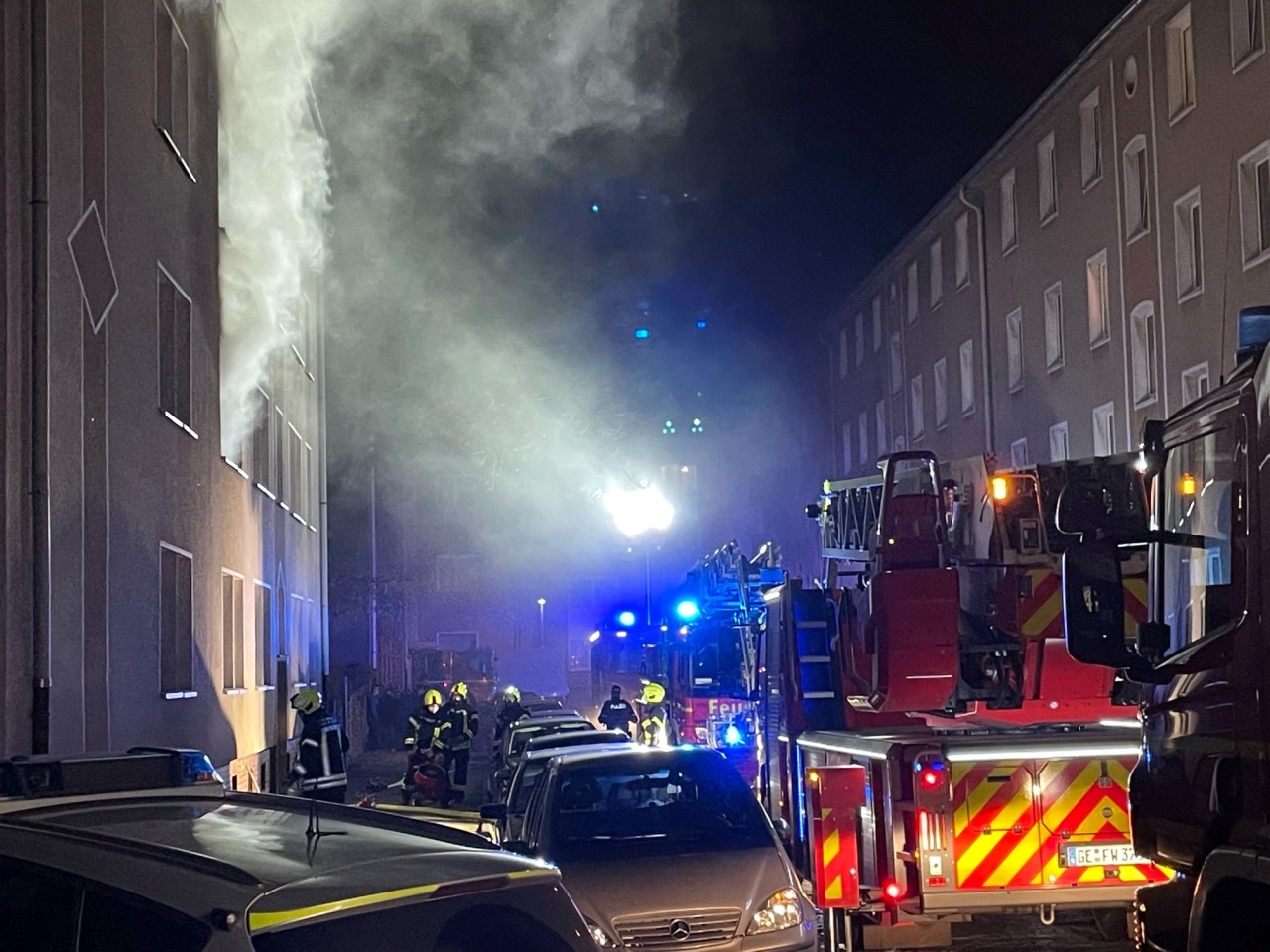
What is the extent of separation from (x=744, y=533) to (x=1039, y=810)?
4810cm

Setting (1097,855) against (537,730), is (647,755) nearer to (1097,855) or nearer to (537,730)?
(1097,855)

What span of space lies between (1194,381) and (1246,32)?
4.99 meters

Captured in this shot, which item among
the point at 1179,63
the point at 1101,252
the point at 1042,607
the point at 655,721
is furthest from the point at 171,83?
the point at 1101,252

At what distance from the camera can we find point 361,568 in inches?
1839

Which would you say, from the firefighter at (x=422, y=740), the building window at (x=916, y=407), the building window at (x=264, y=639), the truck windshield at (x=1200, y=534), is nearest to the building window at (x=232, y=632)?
the building window at (x=264, y=639)

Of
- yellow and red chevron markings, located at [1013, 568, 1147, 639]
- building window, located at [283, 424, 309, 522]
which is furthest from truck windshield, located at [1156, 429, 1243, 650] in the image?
building window, located at [283, 424, 309, 522]

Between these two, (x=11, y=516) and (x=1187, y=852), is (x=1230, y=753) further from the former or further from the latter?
(x=11, y=516)

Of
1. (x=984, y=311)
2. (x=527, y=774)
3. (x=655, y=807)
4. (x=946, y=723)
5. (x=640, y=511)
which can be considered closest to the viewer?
(x=655, y=807)

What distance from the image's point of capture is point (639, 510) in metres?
39.4

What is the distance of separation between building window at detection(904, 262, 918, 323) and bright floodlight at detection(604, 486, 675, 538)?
7.62m

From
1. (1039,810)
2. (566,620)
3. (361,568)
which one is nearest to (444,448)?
(361,568)

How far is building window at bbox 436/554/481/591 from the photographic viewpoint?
6191 cm

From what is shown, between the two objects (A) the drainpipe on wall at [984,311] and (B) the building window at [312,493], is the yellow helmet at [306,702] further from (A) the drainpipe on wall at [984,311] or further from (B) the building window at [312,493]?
(A) the drainpipe on wall at [984,311]

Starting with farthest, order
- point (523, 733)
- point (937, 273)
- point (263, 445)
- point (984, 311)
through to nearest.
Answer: point (937, 273), point (984, 311), point (263, 445), point (523, 733)
